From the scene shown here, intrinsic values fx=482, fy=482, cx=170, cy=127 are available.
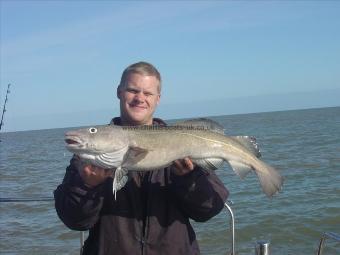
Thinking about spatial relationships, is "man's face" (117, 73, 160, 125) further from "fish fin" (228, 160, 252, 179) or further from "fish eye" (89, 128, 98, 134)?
"fish fin" (228, 160, 252, 179)

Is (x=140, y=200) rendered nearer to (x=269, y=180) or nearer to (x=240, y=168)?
(x=240, y=168)

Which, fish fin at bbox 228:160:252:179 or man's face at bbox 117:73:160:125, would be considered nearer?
man's face at bbox 117:73:160:125

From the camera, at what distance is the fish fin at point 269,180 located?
4.48 m

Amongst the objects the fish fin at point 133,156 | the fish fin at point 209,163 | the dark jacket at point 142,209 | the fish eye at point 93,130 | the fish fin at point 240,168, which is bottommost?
the dark jacket at point 142,209

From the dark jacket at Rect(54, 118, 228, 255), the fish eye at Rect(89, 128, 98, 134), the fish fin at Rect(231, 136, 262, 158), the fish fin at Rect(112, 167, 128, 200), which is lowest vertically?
the dark jacket at Rect(54, 118, 228, 255)

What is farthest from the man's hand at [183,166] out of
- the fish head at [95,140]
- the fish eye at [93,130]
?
the fish eye at [93,130]

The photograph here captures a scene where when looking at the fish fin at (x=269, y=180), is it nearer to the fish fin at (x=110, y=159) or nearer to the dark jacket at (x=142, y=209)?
the dark jacket at (x=142, y=209)

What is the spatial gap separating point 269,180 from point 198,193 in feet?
2.75

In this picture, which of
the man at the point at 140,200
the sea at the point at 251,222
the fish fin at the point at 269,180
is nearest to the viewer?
the man at the point at 140,200

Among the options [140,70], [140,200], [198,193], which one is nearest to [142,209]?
[140,200]

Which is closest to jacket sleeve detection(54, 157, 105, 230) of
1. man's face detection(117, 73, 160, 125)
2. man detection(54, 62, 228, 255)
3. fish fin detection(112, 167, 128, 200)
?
man detection(54, 62, 228, 255)

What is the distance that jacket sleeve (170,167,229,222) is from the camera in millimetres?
4035

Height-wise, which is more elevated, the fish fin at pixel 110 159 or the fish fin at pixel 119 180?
the fish fin at pixel 110 159

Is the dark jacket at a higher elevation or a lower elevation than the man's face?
lower
